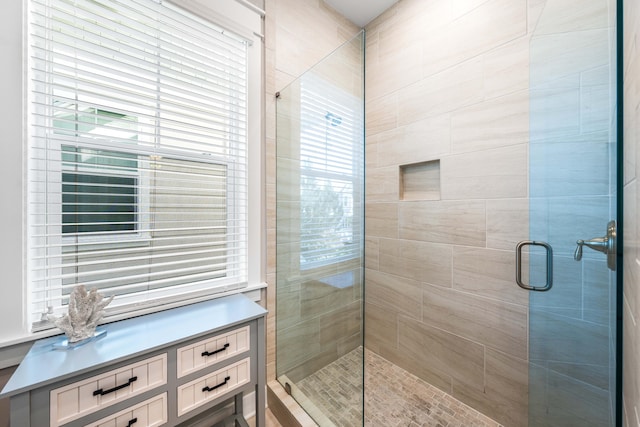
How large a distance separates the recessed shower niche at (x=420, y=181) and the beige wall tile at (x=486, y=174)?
8cm

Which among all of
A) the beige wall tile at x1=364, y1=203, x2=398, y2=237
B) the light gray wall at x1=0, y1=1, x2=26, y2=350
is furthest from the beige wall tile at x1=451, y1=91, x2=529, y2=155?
the light gray wall at x1=0, y1=1, x2=26, y2=350

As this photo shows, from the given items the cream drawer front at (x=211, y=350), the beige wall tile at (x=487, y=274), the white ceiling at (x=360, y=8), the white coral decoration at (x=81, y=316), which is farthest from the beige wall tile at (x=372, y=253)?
the white ceiling at (x=360, y=8)

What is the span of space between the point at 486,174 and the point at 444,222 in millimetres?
381

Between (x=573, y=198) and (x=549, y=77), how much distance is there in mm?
426

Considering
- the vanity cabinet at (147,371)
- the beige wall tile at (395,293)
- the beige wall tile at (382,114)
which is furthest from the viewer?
the beige wall tile at (382,114)

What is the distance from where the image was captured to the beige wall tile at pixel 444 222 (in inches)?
61.0

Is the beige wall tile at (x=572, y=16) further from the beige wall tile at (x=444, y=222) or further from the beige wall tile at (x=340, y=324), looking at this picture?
the beige wall tile at (x=340, y=324)

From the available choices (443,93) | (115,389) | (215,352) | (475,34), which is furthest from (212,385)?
(475,34)

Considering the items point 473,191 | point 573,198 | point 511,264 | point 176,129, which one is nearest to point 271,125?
point 176,129

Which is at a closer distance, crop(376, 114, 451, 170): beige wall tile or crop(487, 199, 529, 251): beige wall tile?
crop(487, 199, 529, 251): beige wall tile

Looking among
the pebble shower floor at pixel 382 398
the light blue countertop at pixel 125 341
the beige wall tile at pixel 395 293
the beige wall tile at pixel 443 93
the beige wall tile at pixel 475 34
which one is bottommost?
the pebble shower floor at pixel 382 398

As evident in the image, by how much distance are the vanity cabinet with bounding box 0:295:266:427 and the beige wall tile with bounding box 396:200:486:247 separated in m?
1.21

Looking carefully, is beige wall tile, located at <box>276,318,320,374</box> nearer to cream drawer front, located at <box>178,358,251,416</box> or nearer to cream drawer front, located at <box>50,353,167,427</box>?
cream drawer front, located at <box>178,358,251,416</box>

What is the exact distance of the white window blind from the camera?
1056mm
